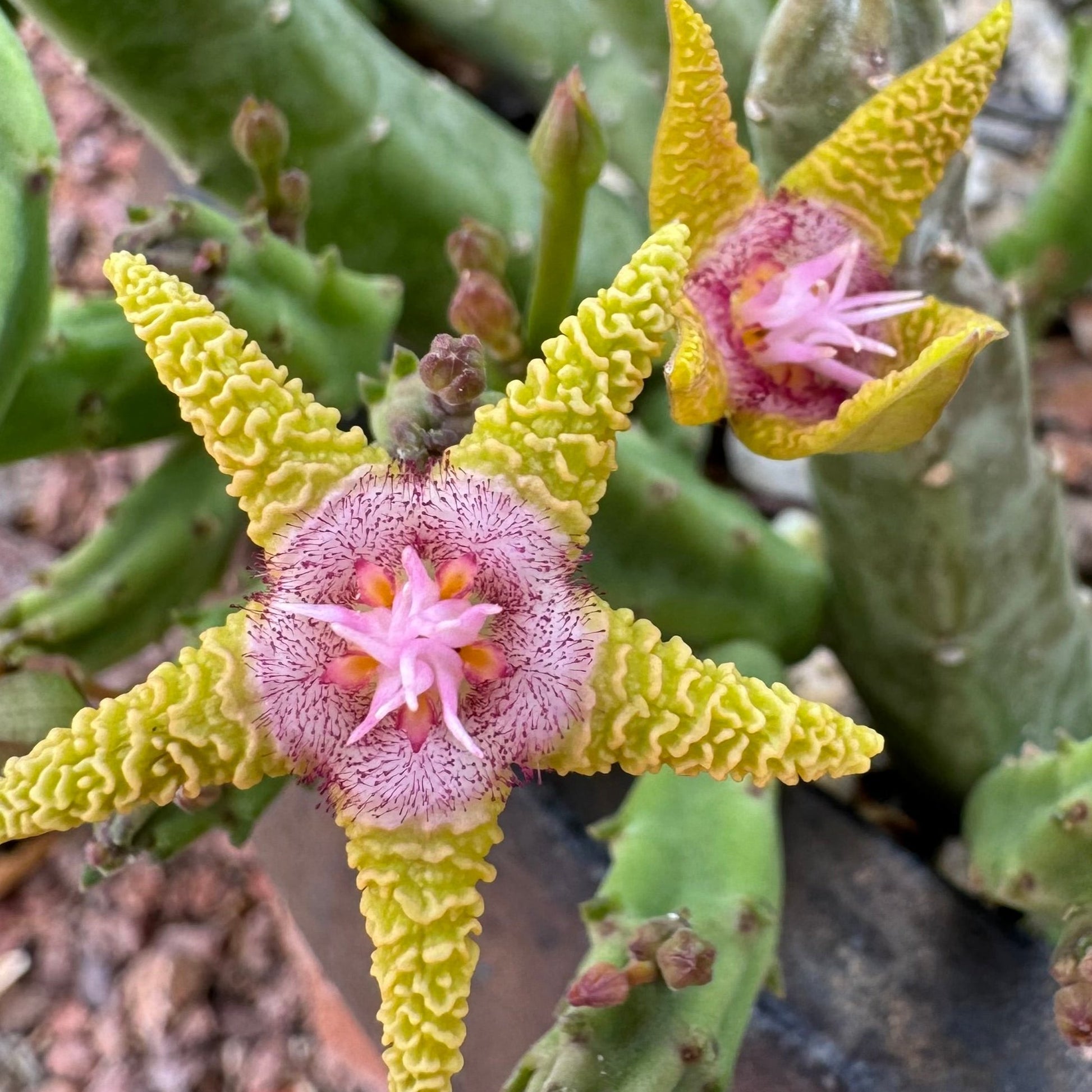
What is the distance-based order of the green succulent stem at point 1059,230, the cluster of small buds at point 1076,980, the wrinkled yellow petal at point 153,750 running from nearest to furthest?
the wrinkled yellow petal at point 153,750
the cluster of small buds at point 1076,980
the green succulent stem at point 1059,230

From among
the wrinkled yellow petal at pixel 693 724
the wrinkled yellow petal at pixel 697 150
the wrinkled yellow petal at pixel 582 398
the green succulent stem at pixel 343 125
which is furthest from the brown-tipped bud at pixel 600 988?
the green succulent stem at pixel 343 125

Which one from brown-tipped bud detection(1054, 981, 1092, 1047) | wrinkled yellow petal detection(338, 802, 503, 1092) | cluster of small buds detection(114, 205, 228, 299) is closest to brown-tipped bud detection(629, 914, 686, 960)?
wrinkled yellow petal detection(338, 802, 503, 1092)

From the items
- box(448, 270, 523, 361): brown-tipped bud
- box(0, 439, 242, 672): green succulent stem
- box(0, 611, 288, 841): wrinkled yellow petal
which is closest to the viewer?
box(0, 611, 288, 841): wrinkled yellow petal

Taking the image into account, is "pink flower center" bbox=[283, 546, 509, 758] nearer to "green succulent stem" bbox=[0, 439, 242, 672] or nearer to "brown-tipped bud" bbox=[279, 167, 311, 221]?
"brown-tipped bud" bbox=[279, 167, 311, 221]

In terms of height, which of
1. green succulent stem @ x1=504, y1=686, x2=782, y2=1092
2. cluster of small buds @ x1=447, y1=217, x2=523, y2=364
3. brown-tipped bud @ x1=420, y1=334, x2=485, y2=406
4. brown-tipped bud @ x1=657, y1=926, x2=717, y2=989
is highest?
brown-tipped bud @ x1=420, y1=334, x2=485, y2=406

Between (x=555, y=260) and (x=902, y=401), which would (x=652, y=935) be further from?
A: (x=555, y=260)

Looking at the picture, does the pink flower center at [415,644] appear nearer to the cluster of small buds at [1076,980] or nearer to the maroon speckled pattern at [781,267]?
the maroon speckled pattern at [781,267]
